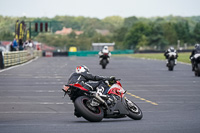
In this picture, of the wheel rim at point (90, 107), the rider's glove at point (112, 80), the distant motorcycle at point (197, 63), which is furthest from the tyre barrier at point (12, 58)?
the wheel rim at point (90, 107)

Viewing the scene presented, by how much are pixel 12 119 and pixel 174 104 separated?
6134 mm

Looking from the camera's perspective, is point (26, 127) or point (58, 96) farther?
point (58, 96)

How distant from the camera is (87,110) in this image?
35.6 feet

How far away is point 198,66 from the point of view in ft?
97.3

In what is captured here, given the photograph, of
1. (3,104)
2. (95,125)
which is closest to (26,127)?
(95,125)

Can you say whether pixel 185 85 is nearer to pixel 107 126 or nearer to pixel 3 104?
pixel 3 104

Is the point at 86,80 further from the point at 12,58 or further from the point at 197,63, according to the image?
the point at 12,58

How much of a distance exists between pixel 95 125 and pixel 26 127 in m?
1.40

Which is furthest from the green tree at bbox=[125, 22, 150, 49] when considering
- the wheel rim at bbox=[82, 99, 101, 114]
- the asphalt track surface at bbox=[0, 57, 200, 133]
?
the wheel rim at bbox=[82, 99, 101, 114]

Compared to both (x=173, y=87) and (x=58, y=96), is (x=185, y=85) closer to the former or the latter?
(x=173, y=87)

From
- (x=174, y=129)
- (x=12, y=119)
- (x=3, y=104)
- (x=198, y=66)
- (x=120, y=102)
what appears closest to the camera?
(x=174, y=129)

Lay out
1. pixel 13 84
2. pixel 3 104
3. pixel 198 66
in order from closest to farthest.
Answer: pixel 3 104 → pixel 13 84 → pixel 198 66

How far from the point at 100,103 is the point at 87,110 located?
0.42 meters

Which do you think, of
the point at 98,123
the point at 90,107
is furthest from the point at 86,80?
the point at 98,123
